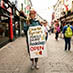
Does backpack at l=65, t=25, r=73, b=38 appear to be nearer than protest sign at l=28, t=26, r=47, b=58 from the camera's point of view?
No

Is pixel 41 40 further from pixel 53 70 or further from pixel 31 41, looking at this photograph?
pixel 53 70

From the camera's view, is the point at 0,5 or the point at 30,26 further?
the point at 0,5

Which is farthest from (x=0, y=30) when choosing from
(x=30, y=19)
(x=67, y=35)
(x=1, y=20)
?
(x=30, y=19)

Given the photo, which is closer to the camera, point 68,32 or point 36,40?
point 36,40

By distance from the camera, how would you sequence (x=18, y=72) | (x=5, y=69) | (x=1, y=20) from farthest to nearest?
1. (x=1, y=20)
2. (x=5, y=69)
3. (x=18, y=72)

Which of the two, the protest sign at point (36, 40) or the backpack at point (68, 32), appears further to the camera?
the backpack at point (68, 32)

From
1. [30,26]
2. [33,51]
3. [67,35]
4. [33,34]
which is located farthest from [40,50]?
[67,35]

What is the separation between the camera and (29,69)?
383cm

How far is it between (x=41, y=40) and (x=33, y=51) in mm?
416

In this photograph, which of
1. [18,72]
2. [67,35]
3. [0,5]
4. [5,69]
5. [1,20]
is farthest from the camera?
[1,20]

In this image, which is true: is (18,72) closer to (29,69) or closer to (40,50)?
(29,69)

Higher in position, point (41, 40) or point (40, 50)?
point (41, 40)

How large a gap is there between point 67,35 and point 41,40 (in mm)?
3030

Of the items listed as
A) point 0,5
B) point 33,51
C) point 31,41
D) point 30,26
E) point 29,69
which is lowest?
point 29,69
